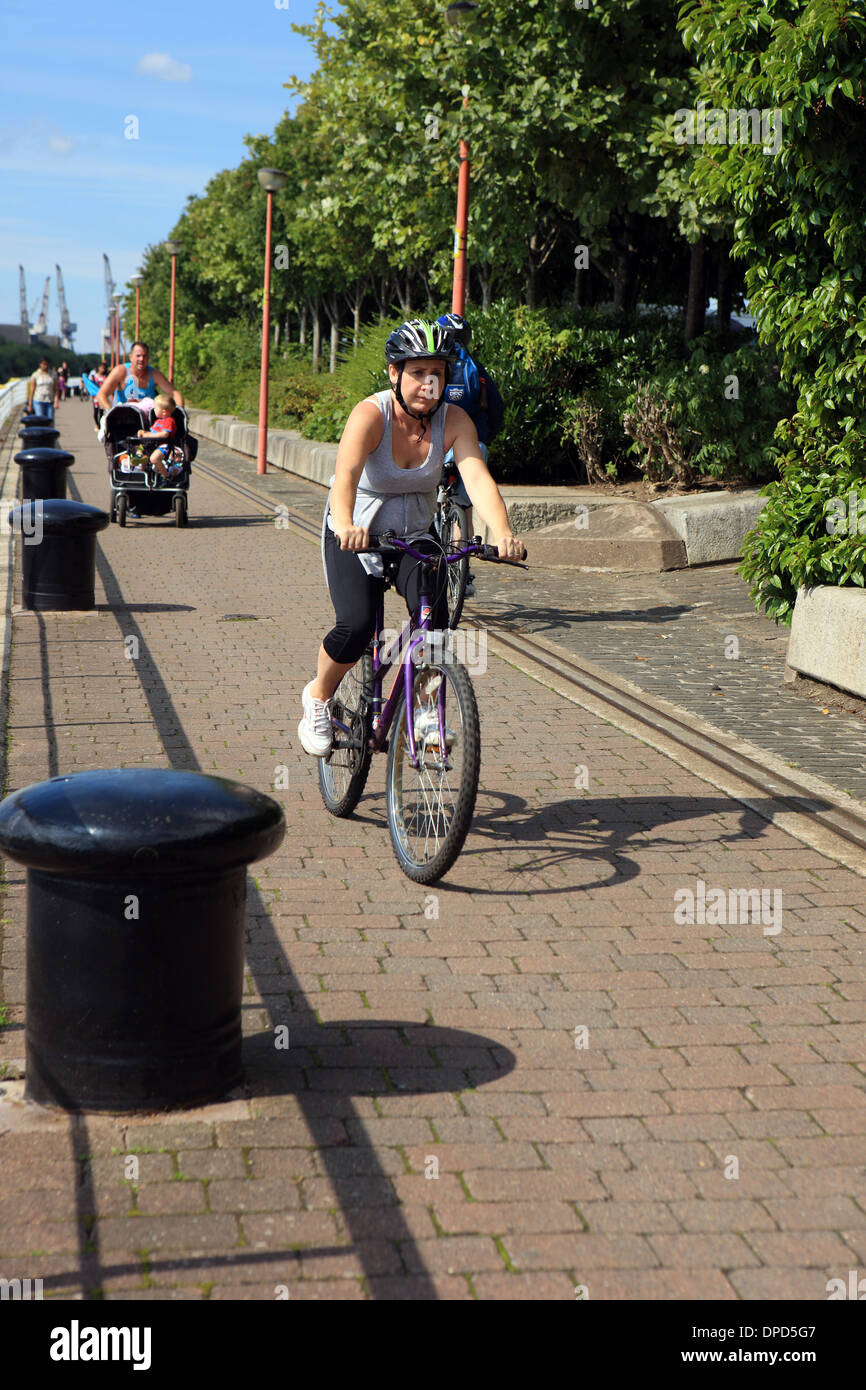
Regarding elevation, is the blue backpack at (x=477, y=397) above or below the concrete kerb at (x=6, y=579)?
above

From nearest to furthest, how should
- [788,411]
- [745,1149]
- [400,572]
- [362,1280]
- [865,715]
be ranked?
[362,1280] < [745,1149] < [400,572] < [865,715] < [788,411]

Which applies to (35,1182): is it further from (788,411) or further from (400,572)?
(788,411)

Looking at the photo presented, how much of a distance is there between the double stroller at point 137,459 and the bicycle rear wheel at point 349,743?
1068cm

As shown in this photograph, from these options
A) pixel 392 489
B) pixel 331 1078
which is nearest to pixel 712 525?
pixel 392 489

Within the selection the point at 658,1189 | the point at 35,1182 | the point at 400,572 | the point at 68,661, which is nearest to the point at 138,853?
the point at 35,1182

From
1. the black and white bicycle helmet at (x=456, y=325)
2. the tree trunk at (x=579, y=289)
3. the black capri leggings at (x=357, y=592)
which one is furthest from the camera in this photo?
the tree trunk at (x=579, y=289)

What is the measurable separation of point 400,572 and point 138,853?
248 centimetres

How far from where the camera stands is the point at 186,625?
10781mm

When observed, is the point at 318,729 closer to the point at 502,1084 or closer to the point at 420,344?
the point at 420,344

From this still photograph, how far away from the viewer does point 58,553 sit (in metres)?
10.8

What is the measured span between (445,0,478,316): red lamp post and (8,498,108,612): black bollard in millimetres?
5506

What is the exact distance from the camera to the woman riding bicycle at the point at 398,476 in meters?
5.43

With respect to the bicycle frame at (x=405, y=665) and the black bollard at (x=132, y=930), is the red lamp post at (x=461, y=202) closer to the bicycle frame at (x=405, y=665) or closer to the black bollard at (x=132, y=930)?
the bicycle frame at (x=405, y=665)

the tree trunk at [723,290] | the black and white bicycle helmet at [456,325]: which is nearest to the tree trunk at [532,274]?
the tree trunk at [723,290]
